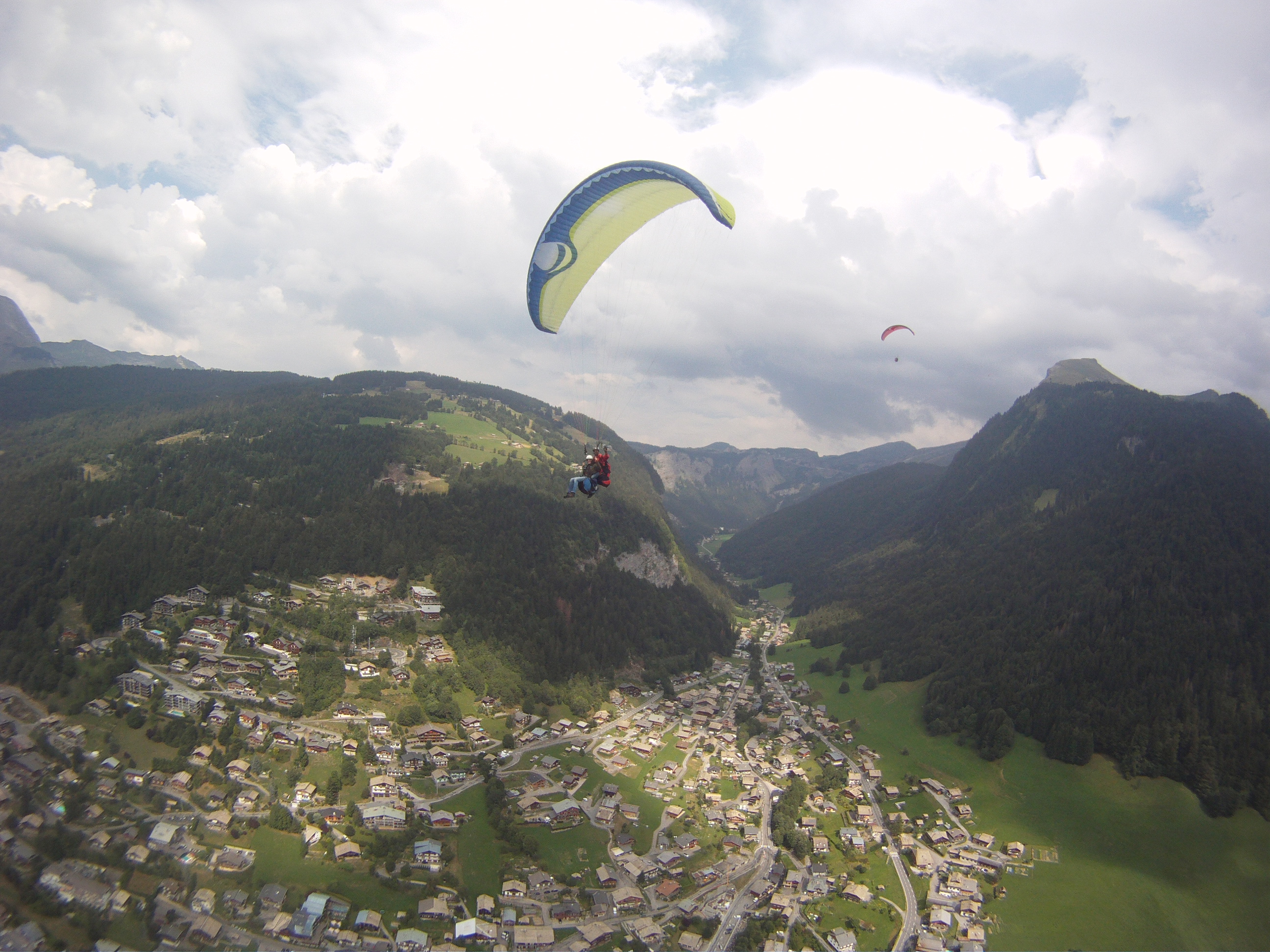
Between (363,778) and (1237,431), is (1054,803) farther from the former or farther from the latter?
(1237,431)

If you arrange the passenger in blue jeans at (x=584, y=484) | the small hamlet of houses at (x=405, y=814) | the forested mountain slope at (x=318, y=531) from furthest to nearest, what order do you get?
the forested mountain slope at (x=318, y=531) < the small hamlet of houses at (x=405, y=814) < the passenger in blue jeans at (x=584, y=484)

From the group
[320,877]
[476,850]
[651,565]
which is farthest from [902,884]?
[651,565]

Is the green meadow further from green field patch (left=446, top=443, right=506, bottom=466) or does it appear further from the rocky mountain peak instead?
the rocky mountain peak

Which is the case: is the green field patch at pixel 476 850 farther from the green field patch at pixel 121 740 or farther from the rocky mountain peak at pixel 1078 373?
the rocky mountain peak at pixel 1078 373

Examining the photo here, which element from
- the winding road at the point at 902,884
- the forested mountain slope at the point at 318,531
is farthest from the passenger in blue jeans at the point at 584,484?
the forested mountain slope at the point at 318,531

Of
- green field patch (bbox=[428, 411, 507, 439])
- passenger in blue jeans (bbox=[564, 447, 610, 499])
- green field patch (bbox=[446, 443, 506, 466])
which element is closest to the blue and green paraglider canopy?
passenger in blue jeans (bbox=[564, 447, 610, 499])
